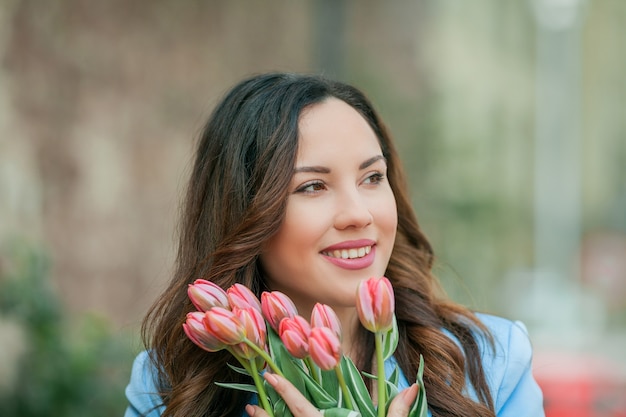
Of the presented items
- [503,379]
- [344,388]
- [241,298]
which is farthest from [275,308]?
[503,379]

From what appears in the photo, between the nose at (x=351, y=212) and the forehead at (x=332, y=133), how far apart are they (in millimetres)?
87

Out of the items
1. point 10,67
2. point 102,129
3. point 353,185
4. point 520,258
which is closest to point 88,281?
point 102,129

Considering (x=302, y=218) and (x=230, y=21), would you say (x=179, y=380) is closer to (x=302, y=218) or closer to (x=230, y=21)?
(x=302, y=218)

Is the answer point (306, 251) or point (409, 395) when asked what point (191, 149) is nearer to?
point (306, 251)

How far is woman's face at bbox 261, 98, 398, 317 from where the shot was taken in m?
1.69

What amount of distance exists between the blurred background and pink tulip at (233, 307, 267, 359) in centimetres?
86

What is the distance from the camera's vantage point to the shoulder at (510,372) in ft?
5.89

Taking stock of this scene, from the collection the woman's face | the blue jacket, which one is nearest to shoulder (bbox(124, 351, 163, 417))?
the blue jacket

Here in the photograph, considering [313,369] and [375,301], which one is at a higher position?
[375,301]

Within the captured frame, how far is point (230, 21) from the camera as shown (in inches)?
182

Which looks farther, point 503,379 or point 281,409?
point 503,379

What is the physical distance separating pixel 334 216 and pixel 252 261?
0.22 m

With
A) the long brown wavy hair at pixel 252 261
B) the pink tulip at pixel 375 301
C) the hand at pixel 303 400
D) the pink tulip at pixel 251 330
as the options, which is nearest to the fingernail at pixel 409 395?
the hand at pixel 303 400

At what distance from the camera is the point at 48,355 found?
3061 millimetres
